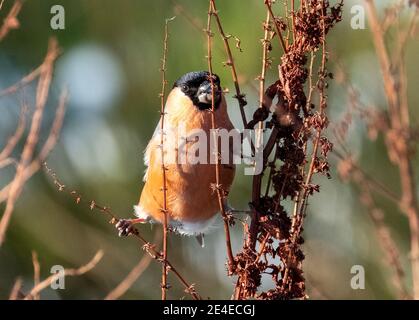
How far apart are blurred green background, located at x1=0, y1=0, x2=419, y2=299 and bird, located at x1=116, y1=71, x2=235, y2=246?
43.4 inches

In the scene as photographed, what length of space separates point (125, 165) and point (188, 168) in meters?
2.01

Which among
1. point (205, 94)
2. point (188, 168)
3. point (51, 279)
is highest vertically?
point (205, 94)

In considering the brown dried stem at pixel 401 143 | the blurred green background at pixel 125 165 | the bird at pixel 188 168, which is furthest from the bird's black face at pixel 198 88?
the brown dried stem at pixel 401 143

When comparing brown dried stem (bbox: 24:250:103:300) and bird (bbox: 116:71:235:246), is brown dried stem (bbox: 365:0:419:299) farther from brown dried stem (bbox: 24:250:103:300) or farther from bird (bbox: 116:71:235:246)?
bird (bbox: 116:71:235:246)

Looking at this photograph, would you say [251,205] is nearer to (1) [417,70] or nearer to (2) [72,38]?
(1) [417,70]

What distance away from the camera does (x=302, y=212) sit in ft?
A: 8.81

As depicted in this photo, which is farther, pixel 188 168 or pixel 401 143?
pixel 188 168

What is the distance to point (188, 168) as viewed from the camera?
384cm

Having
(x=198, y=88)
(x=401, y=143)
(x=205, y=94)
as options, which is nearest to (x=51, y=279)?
(x=401, y=143)

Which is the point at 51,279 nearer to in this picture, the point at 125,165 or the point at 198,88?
the point at 198,88

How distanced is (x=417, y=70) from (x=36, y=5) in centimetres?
266

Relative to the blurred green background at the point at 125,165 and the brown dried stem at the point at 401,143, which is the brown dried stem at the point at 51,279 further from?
the blurred green background at the point at 125,165

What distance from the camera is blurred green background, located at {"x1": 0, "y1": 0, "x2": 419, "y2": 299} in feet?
17.5
